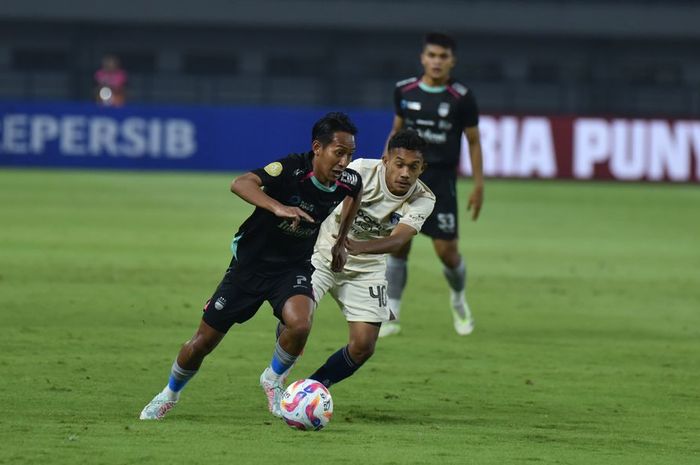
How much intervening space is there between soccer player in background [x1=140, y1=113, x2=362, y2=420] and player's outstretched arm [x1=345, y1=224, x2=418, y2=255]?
1.04 ft

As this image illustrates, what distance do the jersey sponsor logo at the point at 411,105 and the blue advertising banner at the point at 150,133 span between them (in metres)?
18.9

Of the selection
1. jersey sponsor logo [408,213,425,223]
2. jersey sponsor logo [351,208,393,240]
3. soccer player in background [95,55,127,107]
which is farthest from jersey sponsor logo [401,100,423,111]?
soccer player in background [95,55,127,107]

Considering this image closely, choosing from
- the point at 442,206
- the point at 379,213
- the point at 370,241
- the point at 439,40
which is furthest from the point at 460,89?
the point at 370,241

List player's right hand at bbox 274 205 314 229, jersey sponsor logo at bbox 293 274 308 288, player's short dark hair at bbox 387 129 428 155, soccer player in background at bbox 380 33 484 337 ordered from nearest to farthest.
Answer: player's right hand at bbox 274 205 314 229
jersey sponsor logo at bbox 293 274 308 288
player's short dark hair at bbox 387 129 428 155
soccer player in background at bbox 380 33 484 337

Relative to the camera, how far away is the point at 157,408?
8.34 m

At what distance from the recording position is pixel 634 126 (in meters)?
31.8

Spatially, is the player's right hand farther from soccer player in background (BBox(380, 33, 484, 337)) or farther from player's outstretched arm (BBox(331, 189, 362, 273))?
soccer player in background (BBox(380, 33, 484, 337))

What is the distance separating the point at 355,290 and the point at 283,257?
0.84 meters

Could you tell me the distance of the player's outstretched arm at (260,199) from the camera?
7.76 meters

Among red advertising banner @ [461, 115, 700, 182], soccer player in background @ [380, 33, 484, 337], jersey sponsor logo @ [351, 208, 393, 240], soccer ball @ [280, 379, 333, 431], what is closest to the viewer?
soccer ball @ [280, 379, 333, 431]

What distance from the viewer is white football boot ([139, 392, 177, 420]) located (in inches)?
328

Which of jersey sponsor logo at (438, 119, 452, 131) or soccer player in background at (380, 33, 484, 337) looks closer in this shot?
soccer player in background at (380, 33, 484, 337)

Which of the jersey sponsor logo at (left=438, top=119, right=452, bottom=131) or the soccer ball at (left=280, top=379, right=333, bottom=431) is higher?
the jersey sponsor logo at (left=438, top=119, right=452, bottom=131)

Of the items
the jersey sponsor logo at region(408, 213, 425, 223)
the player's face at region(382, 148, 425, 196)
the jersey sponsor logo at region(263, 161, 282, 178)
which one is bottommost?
the jersey sponsor logo at region(408, 213, 425, 223)
